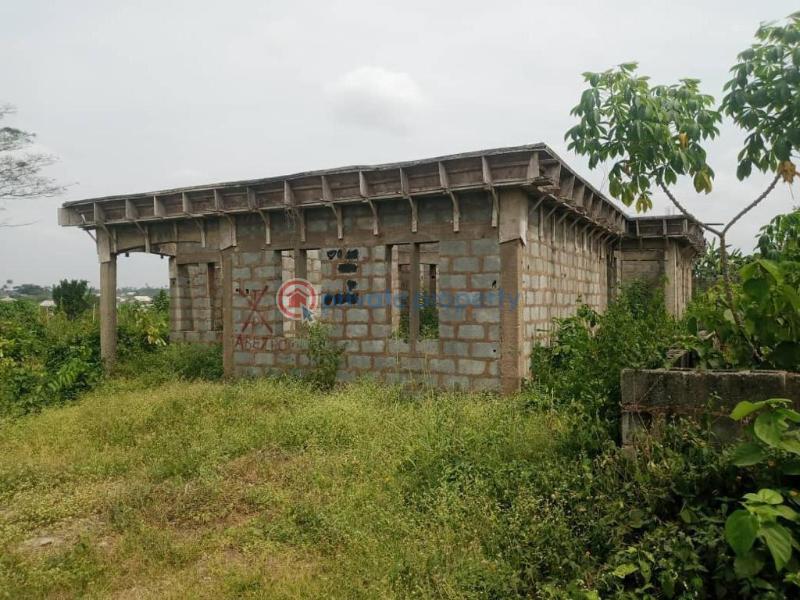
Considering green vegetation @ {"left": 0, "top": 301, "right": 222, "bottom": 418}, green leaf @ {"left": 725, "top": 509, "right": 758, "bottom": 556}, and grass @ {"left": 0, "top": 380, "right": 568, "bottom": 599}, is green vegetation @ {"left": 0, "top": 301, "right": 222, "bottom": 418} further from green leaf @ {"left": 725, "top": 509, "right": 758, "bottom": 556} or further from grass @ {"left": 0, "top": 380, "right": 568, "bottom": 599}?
green leaf @ {"left": 725, "top": 509, "right": 758, "bottom": 556}

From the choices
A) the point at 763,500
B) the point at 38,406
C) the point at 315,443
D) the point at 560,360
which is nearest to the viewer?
the point at 763,500

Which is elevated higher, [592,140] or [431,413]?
[592,140]

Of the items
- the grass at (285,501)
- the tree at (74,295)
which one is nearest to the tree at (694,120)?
the grass at (285,501)

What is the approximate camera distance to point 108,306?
40.5ft

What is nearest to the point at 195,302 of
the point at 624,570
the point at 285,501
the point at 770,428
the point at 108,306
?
the point at 108,306

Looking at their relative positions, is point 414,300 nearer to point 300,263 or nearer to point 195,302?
point 300,263

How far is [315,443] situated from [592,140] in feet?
14.1

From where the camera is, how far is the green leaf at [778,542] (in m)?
2.88

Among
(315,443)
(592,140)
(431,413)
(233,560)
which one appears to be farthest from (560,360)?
(233,560)

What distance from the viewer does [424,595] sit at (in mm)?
3502

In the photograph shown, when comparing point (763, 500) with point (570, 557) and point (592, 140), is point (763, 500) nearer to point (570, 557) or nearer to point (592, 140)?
point (570, 557)

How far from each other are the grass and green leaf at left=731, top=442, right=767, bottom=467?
116 centimetres

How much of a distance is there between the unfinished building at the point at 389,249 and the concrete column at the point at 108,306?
0.08 feet

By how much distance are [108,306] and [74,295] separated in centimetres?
1298
